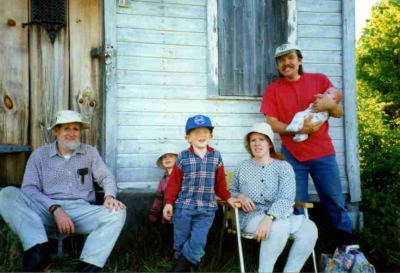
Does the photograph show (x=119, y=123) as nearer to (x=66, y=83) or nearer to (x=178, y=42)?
(x=66, y=83)

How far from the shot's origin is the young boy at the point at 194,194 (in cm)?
365

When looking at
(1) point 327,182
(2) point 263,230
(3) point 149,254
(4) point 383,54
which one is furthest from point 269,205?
(4) point 383,54

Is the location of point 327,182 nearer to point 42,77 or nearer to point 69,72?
point 69,72

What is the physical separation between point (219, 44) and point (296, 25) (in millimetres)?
967

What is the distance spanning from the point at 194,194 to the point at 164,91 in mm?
1532

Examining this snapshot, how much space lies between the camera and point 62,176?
4055mm

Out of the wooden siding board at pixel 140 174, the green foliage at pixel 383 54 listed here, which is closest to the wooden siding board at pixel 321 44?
the wooden siding board at pixel 140 174

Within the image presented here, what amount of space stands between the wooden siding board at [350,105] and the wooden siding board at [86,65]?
2.94m

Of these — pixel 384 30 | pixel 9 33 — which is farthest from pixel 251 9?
pixel 384 30

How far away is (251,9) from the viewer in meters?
5.13

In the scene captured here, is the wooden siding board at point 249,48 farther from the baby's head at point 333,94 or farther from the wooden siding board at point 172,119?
the baby's head at point 333,94

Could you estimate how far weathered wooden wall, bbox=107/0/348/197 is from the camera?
15.6ft

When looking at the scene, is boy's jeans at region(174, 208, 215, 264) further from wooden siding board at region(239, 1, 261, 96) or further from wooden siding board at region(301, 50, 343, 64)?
wooden siding board at region(301, 50, 343, 64)

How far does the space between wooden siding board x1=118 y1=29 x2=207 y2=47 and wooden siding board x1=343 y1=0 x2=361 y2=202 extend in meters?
1.75
